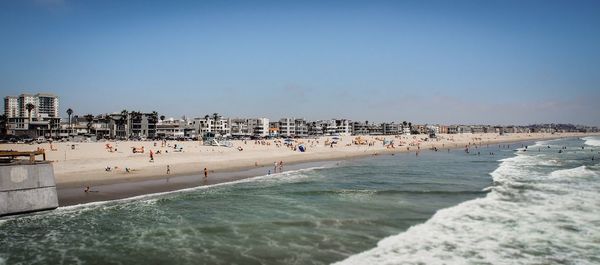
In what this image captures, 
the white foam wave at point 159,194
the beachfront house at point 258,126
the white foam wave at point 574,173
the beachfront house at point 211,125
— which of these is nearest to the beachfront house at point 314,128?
the beachfront house at point 258,126

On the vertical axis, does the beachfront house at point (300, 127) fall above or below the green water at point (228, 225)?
above

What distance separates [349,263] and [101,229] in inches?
494

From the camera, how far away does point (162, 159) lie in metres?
52.2

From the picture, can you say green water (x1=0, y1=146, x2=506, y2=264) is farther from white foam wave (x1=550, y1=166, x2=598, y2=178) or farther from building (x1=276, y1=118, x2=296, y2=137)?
building (x1=276, y1=118, x2=296, y2=137)

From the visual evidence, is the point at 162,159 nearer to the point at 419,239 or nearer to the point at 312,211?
the point at 312,211

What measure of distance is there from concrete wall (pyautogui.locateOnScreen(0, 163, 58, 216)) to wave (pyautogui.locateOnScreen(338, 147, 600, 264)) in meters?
14.9

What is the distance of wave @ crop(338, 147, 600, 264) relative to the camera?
15.2 meters

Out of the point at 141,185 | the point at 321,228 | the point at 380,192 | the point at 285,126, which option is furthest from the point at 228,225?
the point at 285,126

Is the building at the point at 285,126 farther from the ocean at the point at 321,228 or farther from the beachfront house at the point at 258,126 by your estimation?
the ocean at the point at 321,228

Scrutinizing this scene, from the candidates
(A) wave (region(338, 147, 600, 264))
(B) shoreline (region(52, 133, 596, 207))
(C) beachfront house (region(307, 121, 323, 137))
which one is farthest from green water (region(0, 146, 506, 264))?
(C) beachfront house (region(307, 121, 323, 137))

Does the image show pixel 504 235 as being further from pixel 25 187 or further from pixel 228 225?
pixel 25 187

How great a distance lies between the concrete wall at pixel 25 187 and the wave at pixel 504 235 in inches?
585

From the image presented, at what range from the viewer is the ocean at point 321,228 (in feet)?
51.1

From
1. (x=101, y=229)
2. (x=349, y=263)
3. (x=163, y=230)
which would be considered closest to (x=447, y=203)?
(x=349, y=263)
